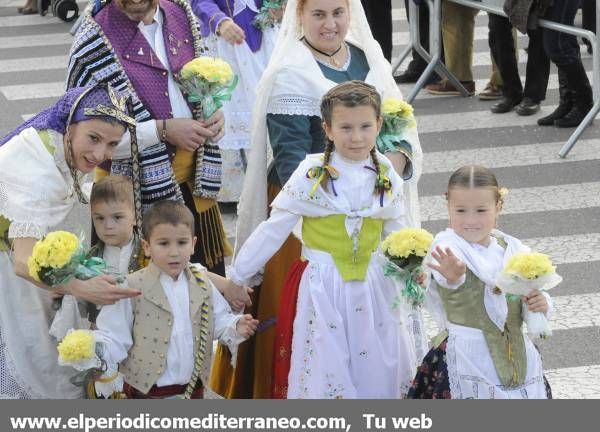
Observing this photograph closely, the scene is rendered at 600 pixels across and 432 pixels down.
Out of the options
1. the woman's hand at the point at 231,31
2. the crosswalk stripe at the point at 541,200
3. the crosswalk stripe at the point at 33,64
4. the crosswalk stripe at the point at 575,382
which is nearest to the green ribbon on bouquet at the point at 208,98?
the crosswalk stripe at the point at 575,382

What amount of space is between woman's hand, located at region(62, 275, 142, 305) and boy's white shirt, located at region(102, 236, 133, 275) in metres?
0.35

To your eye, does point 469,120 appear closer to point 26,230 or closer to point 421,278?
point 421,278

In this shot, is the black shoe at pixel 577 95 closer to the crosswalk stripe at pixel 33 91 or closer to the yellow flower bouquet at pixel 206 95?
the crosswalk stripe at pixel 33 91

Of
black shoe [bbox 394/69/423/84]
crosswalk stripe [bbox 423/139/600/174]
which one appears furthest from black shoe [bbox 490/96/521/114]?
black shoe [bbox 394/69/423/84]

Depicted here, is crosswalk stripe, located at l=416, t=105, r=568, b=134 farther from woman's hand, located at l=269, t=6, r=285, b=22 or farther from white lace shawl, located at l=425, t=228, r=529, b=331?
white lace shawl, located at l=425, t=228, r=529, b=331

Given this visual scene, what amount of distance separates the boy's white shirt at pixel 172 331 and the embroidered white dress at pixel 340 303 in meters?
0.27

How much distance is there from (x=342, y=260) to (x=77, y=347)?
103 cm

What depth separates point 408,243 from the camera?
5.23m

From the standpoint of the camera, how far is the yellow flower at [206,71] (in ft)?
19.3

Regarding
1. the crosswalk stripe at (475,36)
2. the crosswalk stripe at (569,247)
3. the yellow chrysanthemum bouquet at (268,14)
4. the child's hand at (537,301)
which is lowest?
the crosswalk stripe at (569,247)

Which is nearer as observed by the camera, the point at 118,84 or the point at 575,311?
the point at 118,84

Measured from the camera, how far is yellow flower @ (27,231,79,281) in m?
5.14

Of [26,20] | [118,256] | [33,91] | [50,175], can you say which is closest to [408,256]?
[118,256]
